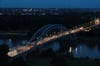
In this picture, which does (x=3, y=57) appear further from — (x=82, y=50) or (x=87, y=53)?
(x=82, y=50)

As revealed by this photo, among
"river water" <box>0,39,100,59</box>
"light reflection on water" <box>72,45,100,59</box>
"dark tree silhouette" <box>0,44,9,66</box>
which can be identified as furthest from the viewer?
"river water" <box>0,39,100,59</box>

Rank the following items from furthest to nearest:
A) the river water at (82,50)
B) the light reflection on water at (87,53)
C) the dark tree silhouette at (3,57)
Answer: the river water at (82,50), the light reflection on water at (87,53), the dark tree silhouette at (3,57)

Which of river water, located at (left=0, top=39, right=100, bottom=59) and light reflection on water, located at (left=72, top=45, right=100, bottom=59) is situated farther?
river water, located at (left=0, top=39, right=100, bottom=59)

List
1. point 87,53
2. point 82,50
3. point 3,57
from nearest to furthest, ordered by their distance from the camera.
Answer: point 3,57
point 87,53
point 82,50

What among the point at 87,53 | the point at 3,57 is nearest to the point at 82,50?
the point at 87,53

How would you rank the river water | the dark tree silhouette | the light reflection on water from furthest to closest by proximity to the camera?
1. the river water
2. the light reflection on water
3. the dark tree silhouette

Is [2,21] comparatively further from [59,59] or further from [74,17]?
[59,59]

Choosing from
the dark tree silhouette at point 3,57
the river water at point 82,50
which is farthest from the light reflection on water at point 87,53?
the dark tree silhouette at point 3,57

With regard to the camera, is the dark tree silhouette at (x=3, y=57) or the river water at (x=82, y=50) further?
the river water at (x=82, y=50)

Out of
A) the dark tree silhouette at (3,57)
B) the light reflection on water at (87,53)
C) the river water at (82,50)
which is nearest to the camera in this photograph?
the dark tree silhouette at (3,57)

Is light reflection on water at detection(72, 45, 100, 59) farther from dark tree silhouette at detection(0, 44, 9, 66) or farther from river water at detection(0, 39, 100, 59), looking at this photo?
dark tree silhouette at detection(0, 44, 9, 66)

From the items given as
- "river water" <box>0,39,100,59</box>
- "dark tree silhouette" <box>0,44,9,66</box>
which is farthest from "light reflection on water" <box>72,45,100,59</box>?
A: "dark tree silhouette" <box>0,44,9,66</box>

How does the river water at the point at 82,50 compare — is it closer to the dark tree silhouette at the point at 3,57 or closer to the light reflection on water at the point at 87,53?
the light reflection on water at the point at 87,53

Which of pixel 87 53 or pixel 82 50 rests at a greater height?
pixel 82 50
